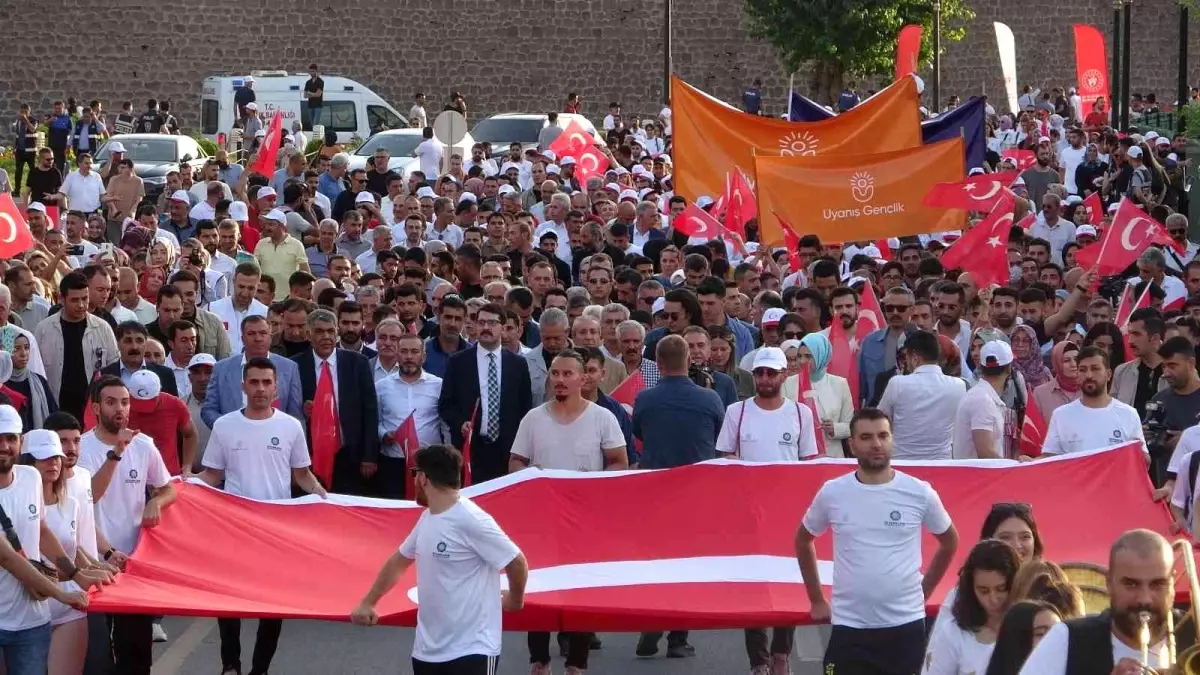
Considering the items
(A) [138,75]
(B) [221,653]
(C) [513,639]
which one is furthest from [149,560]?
(A) [138,75]

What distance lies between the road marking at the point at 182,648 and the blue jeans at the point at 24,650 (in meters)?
1.58

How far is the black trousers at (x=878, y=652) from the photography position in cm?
821

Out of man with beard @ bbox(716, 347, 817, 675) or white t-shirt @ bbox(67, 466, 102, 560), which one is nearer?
white t-shirt @ bbox(67, 466, 102, 560)

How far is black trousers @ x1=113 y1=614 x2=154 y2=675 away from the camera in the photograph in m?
9.45

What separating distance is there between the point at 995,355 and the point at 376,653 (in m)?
3.49

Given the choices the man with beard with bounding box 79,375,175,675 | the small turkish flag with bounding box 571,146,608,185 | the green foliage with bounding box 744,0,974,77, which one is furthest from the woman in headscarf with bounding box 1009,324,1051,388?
the green foliage with bounding box 744,0,974,77

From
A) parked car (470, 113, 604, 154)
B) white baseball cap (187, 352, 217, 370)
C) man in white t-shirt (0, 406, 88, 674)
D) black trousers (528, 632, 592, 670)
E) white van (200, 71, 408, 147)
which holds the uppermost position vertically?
white van (200, 71, 408, 147)

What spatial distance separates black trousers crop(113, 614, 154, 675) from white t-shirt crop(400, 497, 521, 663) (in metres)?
1.94

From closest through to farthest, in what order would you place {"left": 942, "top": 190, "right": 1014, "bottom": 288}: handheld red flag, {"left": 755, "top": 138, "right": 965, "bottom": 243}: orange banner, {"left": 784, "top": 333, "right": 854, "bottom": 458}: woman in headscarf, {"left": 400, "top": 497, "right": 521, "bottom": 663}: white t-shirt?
{"left": 400, "top": 497, "right": 521, "bottom": 663}: white t-shirt → {"left": 784, "top": 333, "right": 854, "bottom": 458}: woman in headscarf → {"left": 942, "top": 190, "right": 1014, "bottom": 288}: handheld red flag → {"left": 755, "top": 138, "right": 965, "bottom": 243}: orange banner

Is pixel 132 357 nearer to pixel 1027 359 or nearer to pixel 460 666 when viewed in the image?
pixel 460 666

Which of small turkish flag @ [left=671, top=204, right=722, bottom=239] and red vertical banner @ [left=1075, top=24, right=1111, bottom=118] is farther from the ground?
red vertical banner @ [left=1075, top=24, right=1111, bottom=118]

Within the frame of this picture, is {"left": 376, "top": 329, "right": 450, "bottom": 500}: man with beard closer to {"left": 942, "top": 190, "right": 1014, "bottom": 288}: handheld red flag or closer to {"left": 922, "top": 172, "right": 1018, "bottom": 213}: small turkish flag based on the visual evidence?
{"left": 942, "top": 190, "right": 1014, "bottom": 288}: handheld red flag

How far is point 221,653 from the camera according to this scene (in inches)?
401

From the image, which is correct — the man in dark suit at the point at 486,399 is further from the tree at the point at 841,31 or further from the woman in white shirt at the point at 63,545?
the tree at the point at 841,31
